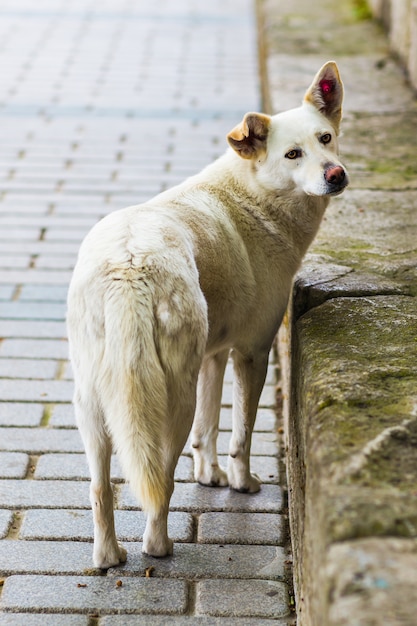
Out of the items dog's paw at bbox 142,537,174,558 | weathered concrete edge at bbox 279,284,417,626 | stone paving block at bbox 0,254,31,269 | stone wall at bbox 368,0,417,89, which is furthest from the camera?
stone wall at bbox 368,0,417,89

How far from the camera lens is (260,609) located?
8.69 feet

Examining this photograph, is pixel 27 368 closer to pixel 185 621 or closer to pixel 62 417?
pixel 62 417

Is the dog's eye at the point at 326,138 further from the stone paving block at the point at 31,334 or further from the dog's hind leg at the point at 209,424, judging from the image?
the stone paving block at the point at 31,334

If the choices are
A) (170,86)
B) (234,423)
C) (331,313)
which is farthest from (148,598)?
(170,86)

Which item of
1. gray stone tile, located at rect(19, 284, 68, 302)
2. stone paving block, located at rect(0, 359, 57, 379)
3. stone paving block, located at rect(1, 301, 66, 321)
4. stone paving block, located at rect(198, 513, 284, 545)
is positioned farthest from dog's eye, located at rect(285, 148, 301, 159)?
gray stone tile, located at rect(19, 284, 68, 302)

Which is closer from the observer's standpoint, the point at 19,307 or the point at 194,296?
the point at 194,296

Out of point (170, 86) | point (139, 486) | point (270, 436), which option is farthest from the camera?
point (170, 86)

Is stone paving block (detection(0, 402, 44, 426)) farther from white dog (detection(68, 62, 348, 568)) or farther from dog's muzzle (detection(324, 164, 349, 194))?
dog's muzzle (detection(324, 164, 349, 194))

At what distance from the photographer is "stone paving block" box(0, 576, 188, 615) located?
262 cm

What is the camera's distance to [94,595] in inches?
105

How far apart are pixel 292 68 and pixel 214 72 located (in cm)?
168

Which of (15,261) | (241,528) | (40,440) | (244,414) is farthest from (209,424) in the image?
(15,261)

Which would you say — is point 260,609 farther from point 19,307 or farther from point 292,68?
point 292,68

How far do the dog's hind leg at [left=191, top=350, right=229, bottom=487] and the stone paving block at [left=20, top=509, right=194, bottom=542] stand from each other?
0.82ft
